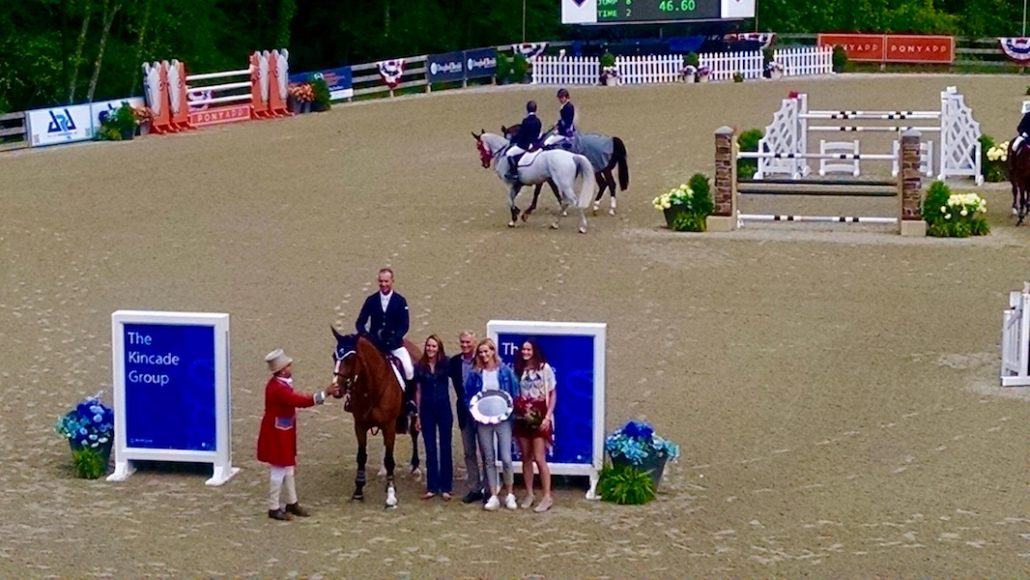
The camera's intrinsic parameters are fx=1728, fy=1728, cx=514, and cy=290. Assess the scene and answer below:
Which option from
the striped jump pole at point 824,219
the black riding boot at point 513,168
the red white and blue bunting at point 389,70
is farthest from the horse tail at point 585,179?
the red white and blue bunting at point 389,70

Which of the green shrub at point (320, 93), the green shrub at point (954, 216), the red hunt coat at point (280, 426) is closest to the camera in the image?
the red hunt coat at point (280, 426)

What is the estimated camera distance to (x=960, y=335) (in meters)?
19.9

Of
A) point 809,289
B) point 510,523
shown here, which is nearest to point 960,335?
point 809,289

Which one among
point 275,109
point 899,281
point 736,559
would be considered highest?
point 275,109

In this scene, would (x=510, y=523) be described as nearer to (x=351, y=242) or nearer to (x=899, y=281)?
(x=899, y=281)

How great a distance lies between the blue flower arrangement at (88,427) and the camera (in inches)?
597

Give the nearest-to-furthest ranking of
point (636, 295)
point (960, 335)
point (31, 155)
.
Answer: point (960, 335) < point (636, 295) < point (31, 155)

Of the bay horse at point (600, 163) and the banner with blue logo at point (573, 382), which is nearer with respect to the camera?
the banner with blue logo at point (573, 382)

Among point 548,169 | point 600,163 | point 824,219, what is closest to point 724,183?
point 824,219

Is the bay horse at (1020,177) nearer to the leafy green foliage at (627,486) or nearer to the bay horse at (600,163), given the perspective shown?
the bay horse at (600,163)

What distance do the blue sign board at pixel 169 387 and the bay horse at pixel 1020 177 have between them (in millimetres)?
15601

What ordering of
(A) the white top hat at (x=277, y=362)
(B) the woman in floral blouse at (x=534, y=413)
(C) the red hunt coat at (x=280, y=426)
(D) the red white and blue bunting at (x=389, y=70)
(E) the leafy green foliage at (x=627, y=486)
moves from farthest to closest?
(D) the red white and blue bunting at (x=389, y=70)
(E) the leafy green foliage at (x=627, y=486)
(B) the woman in floral blouse at (x=534, y=413)
(A) the white top hat at (x=277, y=362)
(C) the red hunt coat at (x=280, y=426)

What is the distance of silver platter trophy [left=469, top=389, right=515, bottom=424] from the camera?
45.3 feet

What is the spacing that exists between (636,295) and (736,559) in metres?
10.0
